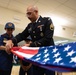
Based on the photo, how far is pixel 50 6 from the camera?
4438 millimetres

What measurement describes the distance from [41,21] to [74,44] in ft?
2.40

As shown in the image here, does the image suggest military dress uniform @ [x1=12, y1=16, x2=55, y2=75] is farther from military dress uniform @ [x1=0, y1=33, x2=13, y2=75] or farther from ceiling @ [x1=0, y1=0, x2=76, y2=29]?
ceiling @ [x1=0, y1=0, x2=76, y2=29]

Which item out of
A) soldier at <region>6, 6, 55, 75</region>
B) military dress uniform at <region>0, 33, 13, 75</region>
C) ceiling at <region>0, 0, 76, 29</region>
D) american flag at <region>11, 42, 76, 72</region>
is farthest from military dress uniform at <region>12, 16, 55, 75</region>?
ceiling at <region>0, 0, 76, 29</region>

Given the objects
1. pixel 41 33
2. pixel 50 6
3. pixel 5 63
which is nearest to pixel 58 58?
pixel 41 33

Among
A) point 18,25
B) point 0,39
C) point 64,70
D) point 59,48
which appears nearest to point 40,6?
point 18,25

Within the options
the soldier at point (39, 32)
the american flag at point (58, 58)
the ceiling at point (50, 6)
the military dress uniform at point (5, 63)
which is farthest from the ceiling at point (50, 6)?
the american flag at point (58, 58)

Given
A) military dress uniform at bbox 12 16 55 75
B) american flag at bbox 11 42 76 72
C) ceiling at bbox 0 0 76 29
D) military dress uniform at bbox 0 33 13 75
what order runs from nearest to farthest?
1. american flag at bbox 11 42 76 72
2. military dress uniform at bbox 12 16 55 75
3. military dress uniform at bbox 0 33 13 75
4. ceiling at bbox 0 0 76 29

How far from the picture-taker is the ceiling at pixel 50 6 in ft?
13.6

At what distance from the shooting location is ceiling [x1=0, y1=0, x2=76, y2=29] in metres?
4.16

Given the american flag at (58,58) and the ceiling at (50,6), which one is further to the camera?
the ceiling at (50,6)

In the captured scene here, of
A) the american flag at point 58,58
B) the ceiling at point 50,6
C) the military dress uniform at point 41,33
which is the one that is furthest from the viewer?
the ceiling at point 50,6

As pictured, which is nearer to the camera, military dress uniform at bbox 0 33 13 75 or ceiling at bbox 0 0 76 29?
military dress uniform at bbox 0 33 13 75

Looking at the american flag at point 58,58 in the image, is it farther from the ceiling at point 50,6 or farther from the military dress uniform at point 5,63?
the ceiling at point 50,6

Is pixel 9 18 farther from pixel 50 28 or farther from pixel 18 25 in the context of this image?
pixel 50 28
